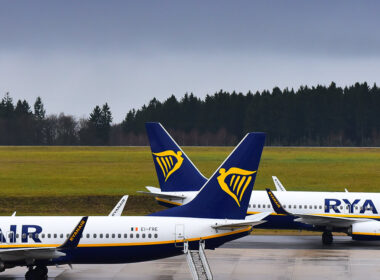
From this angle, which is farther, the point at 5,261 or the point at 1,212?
the point at 1,212

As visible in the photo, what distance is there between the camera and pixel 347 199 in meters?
52.2

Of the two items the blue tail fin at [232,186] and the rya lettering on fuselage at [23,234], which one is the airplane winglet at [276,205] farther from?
the rya lettering on fuselage at [23,234]

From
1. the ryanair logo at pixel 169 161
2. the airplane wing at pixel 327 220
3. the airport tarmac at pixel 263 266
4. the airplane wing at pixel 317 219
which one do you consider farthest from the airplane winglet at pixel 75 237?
the airplane wing at pixel 327 220

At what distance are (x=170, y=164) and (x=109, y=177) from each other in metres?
51.3

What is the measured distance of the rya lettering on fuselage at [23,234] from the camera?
3619cm

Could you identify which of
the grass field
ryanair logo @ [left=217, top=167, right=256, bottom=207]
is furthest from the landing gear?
the grass field

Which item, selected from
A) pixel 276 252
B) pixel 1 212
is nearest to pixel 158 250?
pixel 276 252

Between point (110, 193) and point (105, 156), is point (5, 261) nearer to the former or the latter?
point (110, 193)

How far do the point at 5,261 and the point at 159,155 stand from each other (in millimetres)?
18848

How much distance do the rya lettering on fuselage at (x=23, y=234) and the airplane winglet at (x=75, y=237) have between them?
8.73 feet

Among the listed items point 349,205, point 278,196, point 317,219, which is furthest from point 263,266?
point 349,205

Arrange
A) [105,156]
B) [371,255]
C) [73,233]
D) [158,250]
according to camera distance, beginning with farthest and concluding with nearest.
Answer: [105,156] < [371,255] < [158,250] < [73,233]

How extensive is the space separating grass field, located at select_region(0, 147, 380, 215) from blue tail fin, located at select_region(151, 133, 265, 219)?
1347 inches

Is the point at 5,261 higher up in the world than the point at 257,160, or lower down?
lower down
